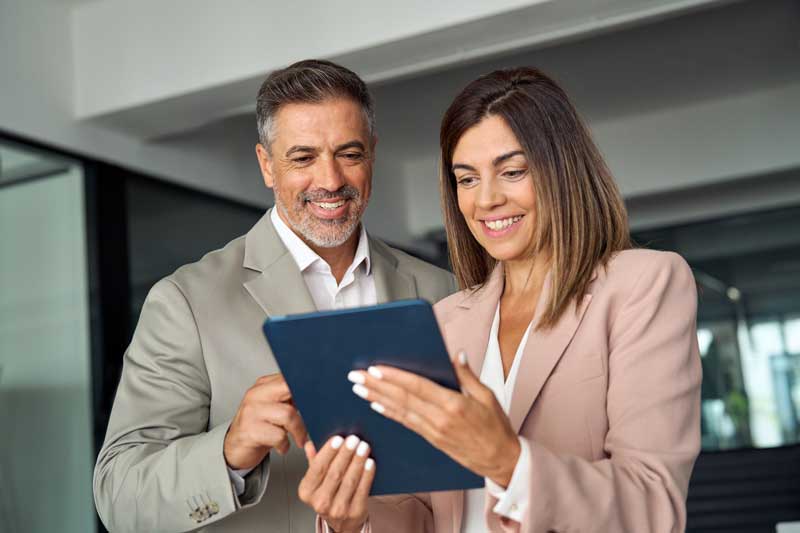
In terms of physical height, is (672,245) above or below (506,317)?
above

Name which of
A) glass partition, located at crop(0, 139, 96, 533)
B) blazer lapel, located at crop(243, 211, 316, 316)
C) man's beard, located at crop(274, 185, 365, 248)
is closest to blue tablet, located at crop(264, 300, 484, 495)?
blazer lapel, located at crop(243, 211, 316, 316)

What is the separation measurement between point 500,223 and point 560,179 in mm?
140

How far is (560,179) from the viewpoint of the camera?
5.50 feet

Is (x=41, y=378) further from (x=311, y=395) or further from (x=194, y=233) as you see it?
(x=311, y=395)

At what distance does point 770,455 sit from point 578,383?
2.74 meters

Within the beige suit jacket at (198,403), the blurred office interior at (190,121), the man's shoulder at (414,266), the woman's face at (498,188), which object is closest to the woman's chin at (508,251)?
the woman's face at (498,188)

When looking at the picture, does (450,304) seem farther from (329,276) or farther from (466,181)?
(329,276)

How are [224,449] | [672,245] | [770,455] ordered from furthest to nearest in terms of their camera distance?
1. [672,245]
2. [770,455]
3. [224,449]

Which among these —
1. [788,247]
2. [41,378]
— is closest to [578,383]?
[41,378]

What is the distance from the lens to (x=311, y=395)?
1.33 metres

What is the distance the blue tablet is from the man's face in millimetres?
910

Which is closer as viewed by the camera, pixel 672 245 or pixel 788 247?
pixel 788 247

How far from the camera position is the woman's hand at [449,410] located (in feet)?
3.99

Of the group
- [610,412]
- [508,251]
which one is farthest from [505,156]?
[610,412]
